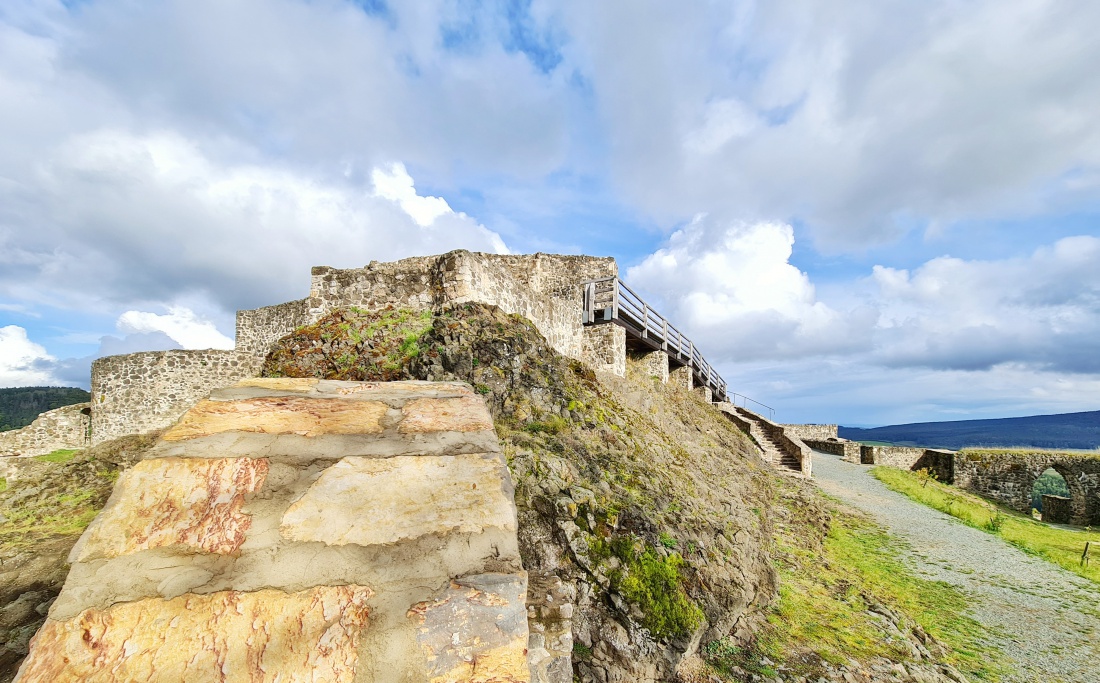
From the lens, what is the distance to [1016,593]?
810 centimetres

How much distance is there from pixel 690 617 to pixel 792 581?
11.1ft

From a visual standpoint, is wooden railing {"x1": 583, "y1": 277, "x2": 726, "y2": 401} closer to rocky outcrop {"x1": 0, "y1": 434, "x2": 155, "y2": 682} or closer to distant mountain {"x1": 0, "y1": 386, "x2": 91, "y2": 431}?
rocky outcrop {"x1": 0, "y1": 434, "x2": 155, "y2": 682}

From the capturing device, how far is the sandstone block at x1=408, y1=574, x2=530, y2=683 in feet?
4.21

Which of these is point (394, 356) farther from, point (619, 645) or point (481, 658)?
point (481, 658)

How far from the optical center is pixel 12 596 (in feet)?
10.0

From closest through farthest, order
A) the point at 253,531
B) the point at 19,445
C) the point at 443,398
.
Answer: the point at 253,531 < the point at 443,398 < the point at 19,445

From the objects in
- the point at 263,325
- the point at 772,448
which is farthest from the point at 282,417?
the point at 772,448

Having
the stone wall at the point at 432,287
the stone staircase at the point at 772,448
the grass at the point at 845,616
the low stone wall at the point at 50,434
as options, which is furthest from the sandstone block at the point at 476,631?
the low stone wall at the point at 50,434

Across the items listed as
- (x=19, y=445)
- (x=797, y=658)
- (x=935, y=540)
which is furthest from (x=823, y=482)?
(x=19, y=445)

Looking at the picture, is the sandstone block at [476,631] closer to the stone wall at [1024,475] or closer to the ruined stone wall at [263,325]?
A: the ruined stone wall at [263,325]

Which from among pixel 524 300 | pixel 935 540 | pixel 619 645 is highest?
pixel 524 300

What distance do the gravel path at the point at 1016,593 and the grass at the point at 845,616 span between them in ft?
1.22

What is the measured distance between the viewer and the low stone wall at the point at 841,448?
96.9 feet

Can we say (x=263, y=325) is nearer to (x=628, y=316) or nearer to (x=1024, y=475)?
(x=628, y=316)
